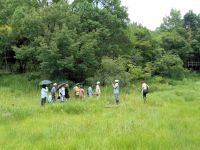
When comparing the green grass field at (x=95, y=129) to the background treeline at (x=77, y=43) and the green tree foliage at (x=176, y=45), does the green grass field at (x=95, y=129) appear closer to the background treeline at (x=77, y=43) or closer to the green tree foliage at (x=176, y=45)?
the background treeline at (x=77, y=43)

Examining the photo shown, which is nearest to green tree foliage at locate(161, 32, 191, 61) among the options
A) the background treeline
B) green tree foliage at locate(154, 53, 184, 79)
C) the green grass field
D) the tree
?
green tree foliage at locate(154, 53, 184, 79)

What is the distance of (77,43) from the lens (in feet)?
123

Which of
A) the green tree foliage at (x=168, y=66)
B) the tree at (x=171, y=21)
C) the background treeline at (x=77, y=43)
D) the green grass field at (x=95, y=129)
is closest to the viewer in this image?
the green grass field at (x=95, y=129)

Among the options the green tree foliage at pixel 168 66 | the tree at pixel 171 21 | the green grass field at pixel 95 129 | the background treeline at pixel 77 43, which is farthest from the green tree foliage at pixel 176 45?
the green grass field at pixel 95 129

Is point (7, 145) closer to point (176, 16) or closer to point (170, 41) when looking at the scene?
point (170, 41)

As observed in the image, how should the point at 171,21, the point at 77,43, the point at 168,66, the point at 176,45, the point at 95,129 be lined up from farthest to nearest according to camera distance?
the point at 171,21
the point at 176,45
the point at 168,66
the point at 77,43
the point at 95,129

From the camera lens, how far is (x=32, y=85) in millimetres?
36844

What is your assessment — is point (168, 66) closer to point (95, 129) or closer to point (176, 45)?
point (176, 45)

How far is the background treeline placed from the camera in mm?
37312

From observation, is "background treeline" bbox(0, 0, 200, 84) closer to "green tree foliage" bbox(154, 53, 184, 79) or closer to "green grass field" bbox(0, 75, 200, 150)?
"green tree foliage" bbox(154, 53, 184, 79)

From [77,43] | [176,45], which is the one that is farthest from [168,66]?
[77,43]

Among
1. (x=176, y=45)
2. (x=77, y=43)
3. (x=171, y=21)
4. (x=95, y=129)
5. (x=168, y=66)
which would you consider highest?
(x=171, y=21)

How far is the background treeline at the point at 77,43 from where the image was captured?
122 ft

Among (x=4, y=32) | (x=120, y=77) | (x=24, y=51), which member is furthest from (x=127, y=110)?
(x=4, y=32)
